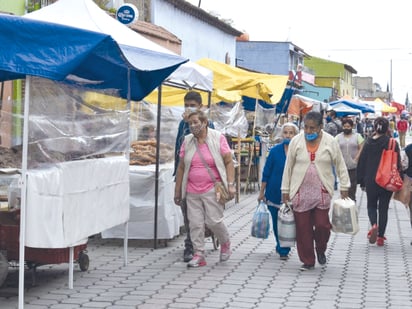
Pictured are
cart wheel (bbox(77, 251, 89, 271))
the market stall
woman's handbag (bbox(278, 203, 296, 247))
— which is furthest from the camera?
woman's handbag (bbox(278, 203, 296, 247))

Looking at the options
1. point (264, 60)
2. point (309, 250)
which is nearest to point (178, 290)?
point (309, 250)

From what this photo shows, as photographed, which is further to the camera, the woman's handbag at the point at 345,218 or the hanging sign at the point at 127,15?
the hanging sign at the point at 127,15

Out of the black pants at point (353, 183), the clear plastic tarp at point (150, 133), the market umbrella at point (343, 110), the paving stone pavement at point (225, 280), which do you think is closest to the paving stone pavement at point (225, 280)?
the paving stone pavement at point (225, 280)

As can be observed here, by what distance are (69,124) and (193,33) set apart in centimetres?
2107

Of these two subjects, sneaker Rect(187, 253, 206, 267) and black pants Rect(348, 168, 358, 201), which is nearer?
sneaker Rect(187, 253, 206, 267)

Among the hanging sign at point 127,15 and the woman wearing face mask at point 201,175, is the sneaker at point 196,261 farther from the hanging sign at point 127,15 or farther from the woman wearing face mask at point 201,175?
the hanging sign at point 127,15

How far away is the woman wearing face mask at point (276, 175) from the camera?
33.9 ft

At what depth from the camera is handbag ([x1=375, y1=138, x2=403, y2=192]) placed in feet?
37.5

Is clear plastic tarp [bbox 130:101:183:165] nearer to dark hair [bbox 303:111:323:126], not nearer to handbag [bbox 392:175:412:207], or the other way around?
dark hair [bbox 303:111:323:126]

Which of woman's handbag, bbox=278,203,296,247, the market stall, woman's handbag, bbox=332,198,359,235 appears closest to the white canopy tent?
the market stall

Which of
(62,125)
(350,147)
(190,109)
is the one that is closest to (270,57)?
(350,147)

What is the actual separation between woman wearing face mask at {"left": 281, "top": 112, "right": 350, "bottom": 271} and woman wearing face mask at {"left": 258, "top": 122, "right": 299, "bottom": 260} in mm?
534

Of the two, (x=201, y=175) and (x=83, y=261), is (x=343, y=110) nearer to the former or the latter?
(x=201, y=175)

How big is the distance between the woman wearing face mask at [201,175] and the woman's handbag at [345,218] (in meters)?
1.22
